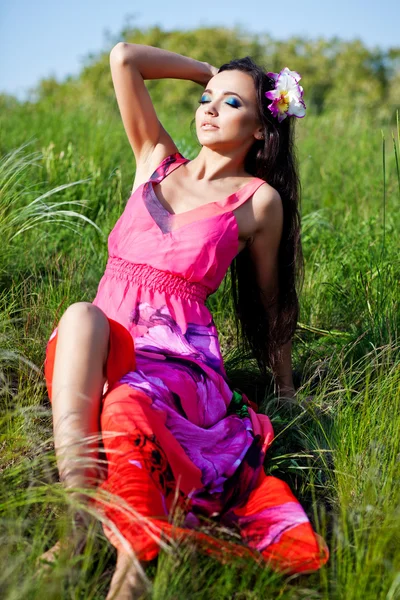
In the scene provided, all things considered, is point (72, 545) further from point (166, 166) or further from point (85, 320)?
point (166, 166)

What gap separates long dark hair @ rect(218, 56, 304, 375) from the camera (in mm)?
2688

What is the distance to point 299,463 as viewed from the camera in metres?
2.43

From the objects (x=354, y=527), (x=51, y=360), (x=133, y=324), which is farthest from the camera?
(x=133, y=324)

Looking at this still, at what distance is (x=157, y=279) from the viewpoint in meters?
2.40

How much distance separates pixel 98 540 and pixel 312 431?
0.89m

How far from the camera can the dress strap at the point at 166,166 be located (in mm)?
2648

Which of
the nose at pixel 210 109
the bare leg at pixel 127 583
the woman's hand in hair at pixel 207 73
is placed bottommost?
the bare leg at pixel 127 583

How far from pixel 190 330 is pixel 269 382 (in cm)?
59

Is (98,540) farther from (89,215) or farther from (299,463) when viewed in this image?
(89,215)

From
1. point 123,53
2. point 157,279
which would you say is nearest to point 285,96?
point 123,53

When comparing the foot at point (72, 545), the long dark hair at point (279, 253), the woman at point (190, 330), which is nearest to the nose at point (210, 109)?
the woman at point (190, 330)

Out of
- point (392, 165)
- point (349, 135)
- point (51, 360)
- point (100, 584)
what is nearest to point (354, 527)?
point (100, 584)

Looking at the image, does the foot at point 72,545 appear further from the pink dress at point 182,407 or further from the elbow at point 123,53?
the elbow at point 123,53

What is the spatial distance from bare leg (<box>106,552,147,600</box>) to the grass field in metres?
0.05
